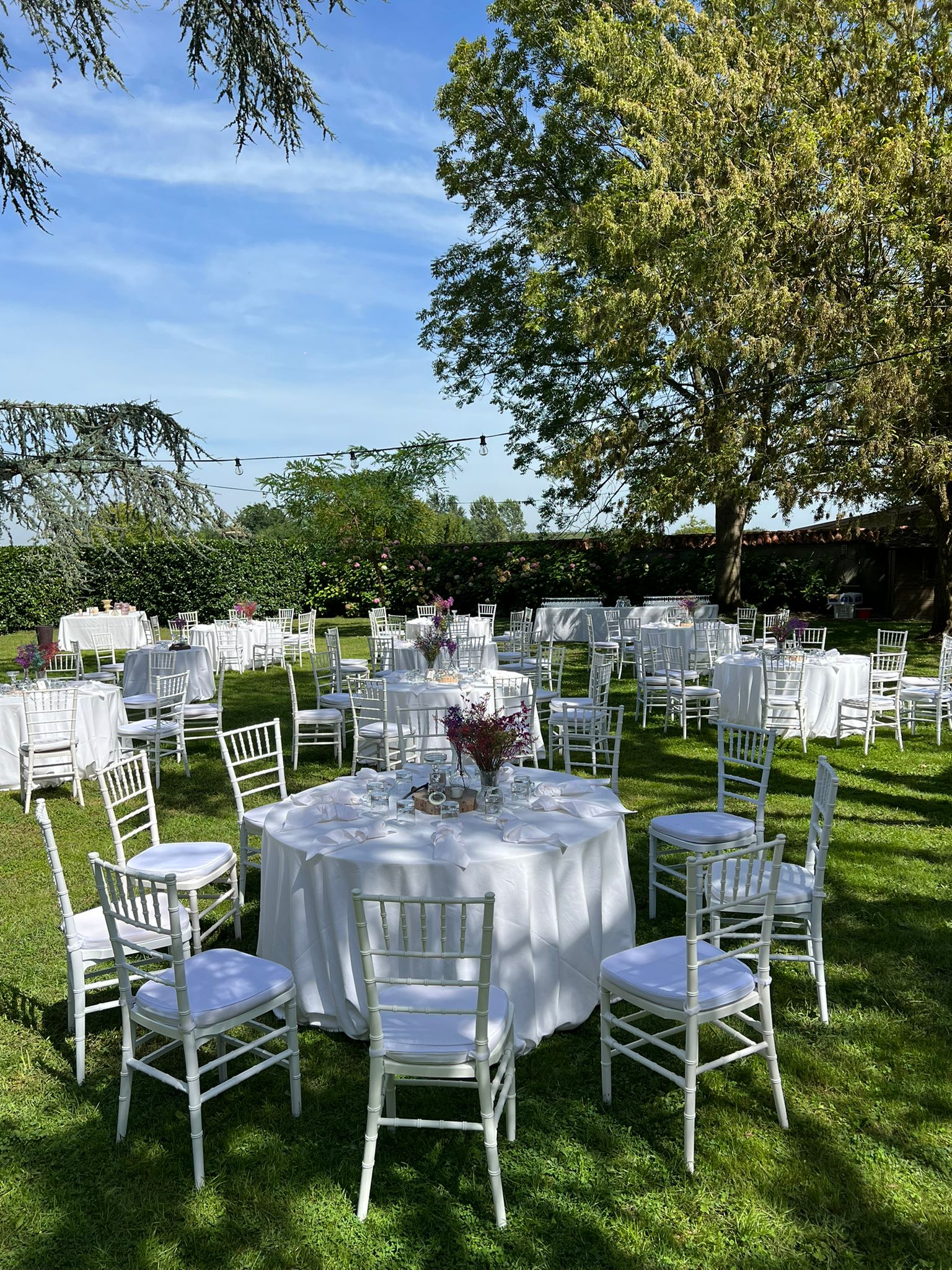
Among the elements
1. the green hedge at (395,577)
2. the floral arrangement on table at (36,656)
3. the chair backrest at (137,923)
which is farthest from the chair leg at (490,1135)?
the green hedge at (395,577)

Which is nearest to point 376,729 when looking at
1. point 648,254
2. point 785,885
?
point 785,885

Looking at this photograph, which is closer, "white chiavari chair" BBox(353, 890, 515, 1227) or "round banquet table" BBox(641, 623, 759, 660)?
"white chiavari chair" BBox(353, 890, 515, 1227)

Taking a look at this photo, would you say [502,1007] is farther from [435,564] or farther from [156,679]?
[435,564]

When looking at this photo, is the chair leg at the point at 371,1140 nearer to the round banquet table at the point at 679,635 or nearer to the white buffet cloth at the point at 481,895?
the white buffet cloth at the point at 481,895

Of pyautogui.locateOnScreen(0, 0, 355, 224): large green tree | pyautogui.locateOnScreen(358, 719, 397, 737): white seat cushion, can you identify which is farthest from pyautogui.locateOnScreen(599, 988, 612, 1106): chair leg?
pyautogui.locateOnScreen(0, 0, 355, 224): large green tree

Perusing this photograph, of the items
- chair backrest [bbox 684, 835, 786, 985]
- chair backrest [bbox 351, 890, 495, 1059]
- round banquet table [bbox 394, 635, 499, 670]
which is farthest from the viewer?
round banquet table [bbox 394, 635, 499, 670]

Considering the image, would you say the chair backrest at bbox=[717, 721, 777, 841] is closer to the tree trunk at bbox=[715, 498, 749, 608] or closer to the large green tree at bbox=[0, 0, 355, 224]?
the large green tree at bbox=[0, 0, 355, 224]

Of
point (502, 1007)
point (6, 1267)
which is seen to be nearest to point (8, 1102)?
point (6, 1267)

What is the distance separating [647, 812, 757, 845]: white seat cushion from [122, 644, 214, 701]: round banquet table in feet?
25.9

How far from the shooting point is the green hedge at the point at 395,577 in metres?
21.3

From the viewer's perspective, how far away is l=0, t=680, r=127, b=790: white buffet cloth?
7.91 m

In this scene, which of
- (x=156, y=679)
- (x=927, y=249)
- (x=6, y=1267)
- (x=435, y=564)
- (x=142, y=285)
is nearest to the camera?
(x=6, y=1267)

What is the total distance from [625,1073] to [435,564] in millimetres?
21394

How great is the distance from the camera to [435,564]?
80.2 ft
